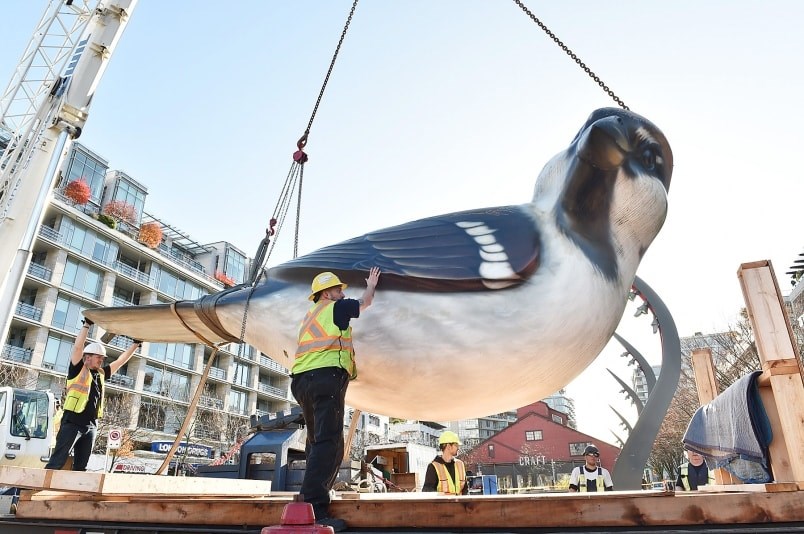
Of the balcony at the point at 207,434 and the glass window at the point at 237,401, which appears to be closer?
the balcony at the point at 207,434

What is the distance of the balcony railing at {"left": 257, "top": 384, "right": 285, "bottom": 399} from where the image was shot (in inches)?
1967

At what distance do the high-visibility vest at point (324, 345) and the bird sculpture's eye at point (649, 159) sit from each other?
204cm

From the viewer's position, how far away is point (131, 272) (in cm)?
3884

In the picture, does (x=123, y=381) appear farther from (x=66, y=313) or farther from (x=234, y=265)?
(x=234, y=265)

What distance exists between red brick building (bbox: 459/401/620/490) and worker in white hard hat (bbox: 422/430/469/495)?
47168mm

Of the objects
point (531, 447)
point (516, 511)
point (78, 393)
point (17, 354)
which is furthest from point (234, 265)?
point (516, 511)

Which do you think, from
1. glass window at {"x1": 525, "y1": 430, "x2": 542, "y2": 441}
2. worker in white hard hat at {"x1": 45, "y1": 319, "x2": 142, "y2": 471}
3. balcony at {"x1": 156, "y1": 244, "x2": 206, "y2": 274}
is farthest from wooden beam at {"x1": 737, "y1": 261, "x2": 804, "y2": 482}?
glass window at {"x1": 525, "y1": 430, "x2": 542, "y2": 441}

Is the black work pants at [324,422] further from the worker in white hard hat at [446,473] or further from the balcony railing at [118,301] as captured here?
the balcony railing at [118,301]

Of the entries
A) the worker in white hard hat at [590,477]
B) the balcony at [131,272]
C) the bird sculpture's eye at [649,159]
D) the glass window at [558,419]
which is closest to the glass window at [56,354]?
the balcony at [131,272]

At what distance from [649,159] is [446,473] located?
11.9ft

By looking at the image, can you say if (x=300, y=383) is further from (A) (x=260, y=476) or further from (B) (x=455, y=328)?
(A) (x=260, y=476)

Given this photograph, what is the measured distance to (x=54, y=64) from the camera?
12.3 m

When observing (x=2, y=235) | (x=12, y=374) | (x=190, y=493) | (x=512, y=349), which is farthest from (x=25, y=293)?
(x=512, y=349)

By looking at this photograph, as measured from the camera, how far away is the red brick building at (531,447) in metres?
51.4
